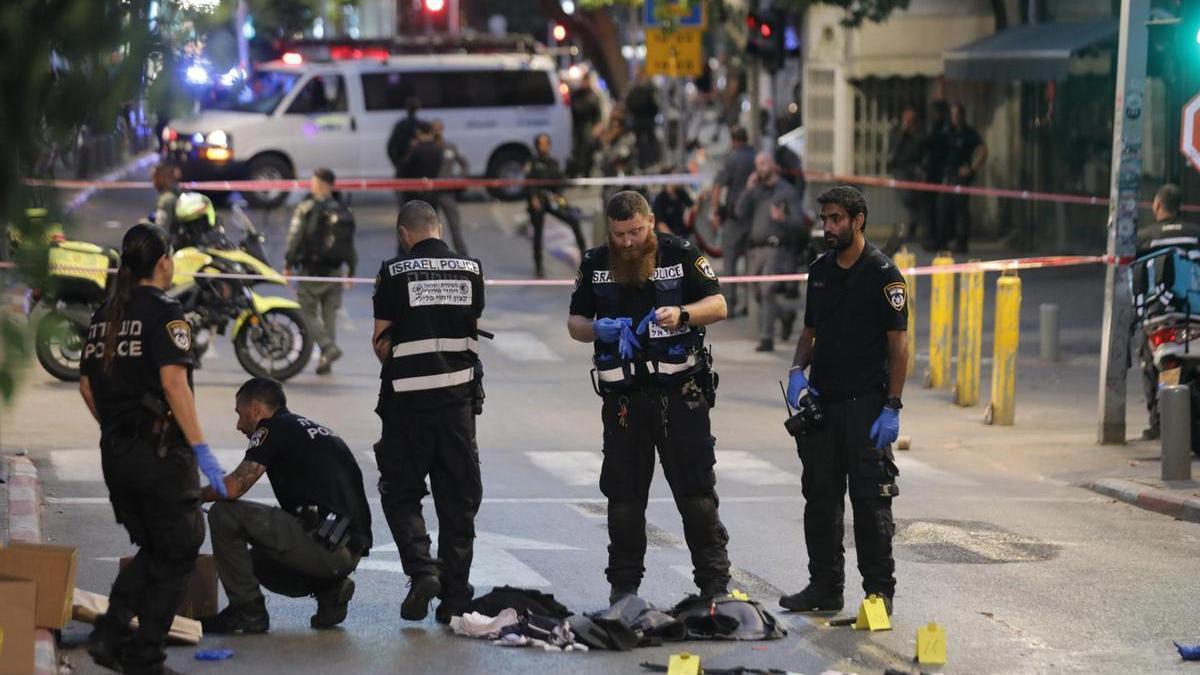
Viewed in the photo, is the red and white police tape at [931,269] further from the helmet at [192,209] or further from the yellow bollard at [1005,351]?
the helmet at [192,209]

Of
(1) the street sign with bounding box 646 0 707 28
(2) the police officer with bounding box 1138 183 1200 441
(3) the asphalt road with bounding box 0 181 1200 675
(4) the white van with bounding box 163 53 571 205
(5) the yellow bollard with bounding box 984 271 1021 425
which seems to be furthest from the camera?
(4) the white van with bounding box 163 53 571 205

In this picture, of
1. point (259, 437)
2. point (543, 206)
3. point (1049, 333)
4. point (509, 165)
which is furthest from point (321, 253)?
point (509, 165)

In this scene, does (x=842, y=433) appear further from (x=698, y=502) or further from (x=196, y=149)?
(x=196, y=149)

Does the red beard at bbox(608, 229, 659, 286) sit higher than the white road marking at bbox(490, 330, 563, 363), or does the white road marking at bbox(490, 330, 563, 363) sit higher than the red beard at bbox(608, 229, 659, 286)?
the red beard at bbox(608, 229, 659, 286)

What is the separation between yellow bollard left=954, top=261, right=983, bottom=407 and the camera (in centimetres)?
1548

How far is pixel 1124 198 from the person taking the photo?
45.2 ft

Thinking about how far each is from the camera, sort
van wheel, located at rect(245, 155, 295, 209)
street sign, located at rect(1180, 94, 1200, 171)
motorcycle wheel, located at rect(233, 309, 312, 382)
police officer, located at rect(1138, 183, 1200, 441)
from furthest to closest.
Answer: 1. van wheel, located at rect(245, 155, 295, 209)
2. motorcycle wheel, located at rect(233, 309, 312, 382)
3. police officer, located at rect(1138, 183, 1200, 441)
4. street sign, located at rect(1180, 94, 1200, 171)

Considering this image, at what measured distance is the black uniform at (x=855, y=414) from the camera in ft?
27.8

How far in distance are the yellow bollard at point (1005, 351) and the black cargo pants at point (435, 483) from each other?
6962mm

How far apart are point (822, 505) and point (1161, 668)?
1587 millimetres

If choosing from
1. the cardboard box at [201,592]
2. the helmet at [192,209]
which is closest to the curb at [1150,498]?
the cardboard box at [201,592]

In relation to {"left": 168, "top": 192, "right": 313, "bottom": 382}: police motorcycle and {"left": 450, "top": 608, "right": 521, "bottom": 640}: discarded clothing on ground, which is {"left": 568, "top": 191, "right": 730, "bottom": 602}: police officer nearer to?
{"left": 450, "top": 608, "right": 521, "bottom": 640}: discarded clothing on ground

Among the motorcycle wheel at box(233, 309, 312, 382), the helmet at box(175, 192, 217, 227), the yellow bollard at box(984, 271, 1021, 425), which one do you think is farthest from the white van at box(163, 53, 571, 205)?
the yellow bollard at box(984, 271, 1021, 425)

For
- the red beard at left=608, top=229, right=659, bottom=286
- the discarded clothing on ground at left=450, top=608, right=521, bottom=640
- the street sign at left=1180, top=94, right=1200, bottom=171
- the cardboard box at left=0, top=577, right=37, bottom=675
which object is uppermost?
the street sign at left=1180, top=94, right=1200, bottom=171
